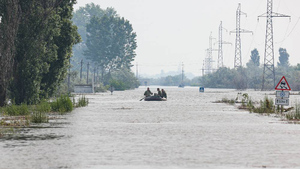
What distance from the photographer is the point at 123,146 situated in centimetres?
1797

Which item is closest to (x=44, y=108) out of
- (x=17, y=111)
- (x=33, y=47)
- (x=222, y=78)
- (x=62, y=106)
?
(x=17, y=111)

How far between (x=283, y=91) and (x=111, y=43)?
120397mm

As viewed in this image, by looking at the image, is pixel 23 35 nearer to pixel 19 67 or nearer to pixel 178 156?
pixel 19 67

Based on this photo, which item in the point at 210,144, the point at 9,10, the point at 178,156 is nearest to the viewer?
the point at 178,156

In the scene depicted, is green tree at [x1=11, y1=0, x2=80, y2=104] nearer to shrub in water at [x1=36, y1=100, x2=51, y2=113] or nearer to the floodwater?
shrub in water at [x1=36, y1=100, x2=51, y2=113]

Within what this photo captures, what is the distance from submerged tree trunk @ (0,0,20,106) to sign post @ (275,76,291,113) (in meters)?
16.1

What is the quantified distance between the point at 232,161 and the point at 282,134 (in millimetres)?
8497

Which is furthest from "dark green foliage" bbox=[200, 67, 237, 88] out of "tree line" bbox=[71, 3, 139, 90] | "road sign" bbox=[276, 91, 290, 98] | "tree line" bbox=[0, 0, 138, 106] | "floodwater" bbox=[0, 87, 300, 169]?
"floodwater" bbox=[0, 87, 300, 169]

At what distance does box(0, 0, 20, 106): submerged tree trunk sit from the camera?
34781 millimetres

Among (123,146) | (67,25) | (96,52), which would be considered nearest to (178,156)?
(123,146)


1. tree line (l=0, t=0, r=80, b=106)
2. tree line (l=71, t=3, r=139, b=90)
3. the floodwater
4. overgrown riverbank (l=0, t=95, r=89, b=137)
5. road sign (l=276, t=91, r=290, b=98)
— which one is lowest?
the floodwater

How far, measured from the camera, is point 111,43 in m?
154

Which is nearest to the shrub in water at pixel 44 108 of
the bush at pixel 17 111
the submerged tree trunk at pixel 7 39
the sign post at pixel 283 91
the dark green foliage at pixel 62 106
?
the dark green foliage at pixel 62 106

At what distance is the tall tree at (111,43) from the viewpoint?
153 m
